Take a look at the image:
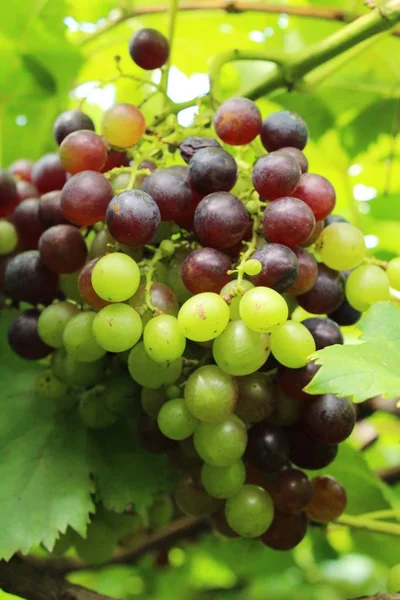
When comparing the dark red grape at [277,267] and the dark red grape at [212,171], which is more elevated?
the dark red grape at [212,171]

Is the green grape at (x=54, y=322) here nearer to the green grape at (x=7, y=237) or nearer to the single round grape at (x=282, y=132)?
the green grape at (x=7, y=237)

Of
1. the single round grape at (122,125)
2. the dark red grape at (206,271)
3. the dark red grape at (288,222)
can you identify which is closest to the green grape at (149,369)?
the dark red grape at (206,271)

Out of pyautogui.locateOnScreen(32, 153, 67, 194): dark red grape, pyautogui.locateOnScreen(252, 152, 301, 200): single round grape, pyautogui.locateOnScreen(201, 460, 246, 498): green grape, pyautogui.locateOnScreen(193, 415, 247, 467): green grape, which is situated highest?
pyautogui.locateOnScreen(252, 152, 301, 200): single round grape

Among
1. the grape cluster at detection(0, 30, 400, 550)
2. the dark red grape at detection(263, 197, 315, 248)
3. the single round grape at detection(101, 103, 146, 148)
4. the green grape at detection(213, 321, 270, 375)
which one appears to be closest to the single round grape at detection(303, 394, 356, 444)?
the grape cluster at detection(0, 30, 400, 550)

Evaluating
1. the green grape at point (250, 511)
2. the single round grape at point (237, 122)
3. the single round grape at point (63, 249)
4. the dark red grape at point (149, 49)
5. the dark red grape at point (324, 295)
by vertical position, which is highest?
the dark red grape at point (149, 49)

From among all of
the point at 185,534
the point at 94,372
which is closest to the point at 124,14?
the point at 94,372

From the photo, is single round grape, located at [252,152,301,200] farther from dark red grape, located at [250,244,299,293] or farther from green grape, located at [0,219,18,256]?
green grape, located at [0,219,18,256]

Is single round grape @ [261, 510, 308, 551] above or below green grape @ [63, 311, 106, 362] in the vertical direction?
below
